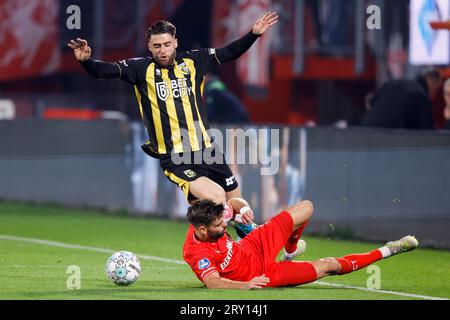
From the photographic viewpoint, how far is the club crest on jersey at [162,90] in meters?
13.2

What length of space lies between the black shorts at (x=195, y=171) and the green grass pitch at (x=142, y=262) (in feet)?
2.77

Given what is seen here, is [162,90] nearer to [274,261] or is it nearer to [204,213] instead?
[204,213]

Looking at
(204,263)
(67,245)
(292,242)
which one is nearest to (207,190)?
(292,242)

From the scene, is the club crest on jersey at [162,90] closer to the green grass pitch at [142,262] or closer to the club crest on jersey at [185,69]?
the club crest on jersey at [185,69]

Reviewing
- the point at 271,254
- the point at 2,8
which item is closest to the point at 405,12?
the point at 2,8

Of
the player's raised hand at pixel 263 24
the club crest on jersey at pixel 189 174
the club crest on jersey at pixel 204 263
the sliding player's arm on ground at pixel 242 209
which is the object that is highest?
the player's raised hand at pixel 263 24

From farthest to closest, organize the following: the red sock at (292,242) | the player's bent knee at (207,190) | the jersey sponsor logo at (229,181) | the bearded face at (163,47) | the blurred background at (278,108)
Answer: the blurred background at (278,108), the jersey sponsor logo at (229,181), the bearded face at (163,47), the player's bent knee at (207,190), the red sock at (292,242)

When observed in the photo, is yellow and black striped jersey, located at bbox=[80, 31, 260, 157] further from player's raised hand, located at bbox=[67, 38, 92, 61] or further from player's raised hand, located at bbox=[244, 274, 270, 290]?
player's raised hand, located at bbox=[244, 274, 270, 290]

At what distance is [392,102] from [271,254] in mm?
5986

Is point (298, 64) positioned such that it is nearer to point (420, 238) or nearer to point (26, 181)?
point (26, 181)

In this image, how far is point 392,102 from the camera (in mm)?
17219

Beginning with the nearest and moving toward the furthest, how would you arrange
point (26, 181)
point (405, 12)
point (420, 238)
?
1. point (420, 238)
2. point (26, 181)
3. point (405, 12)

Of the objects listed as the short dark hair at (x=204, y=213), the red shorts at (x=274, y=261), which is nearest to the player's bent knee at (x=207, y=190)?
the red shorts at (x=274, y=261)

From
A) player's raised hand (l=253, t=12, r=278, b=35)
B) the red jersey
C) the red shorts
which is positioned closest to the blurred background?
player's raised hand (l=253, t=12, r=278, b=35)
